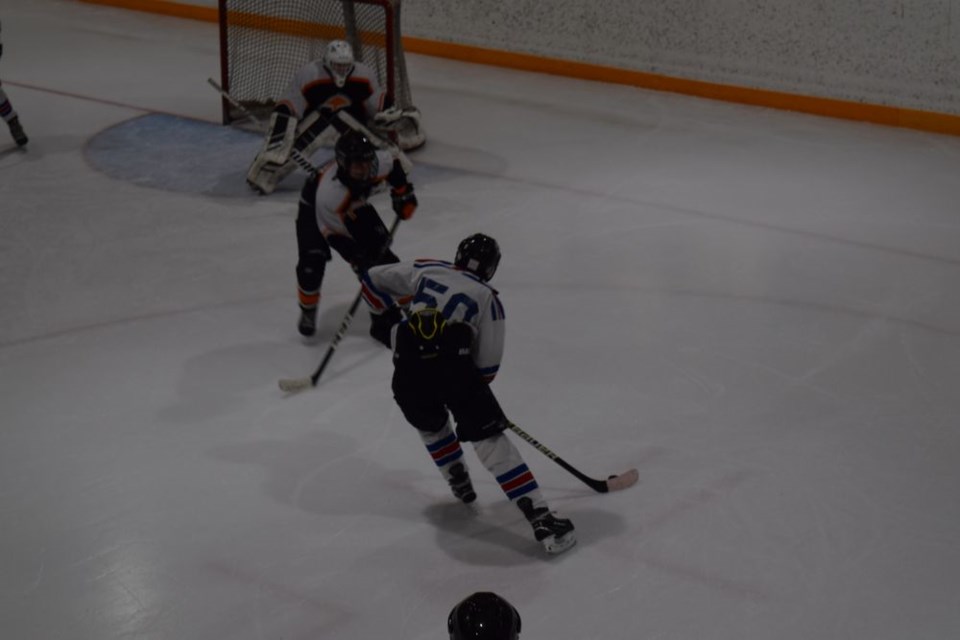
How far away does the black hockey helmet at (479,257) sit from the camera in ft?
10.0

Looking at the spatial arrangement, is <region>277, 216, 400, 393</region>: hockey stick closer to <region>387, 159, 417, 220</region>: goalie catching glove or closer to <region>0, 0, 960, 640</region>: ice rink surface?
<region>0, 0, 960, 640</region>: ice rink surface

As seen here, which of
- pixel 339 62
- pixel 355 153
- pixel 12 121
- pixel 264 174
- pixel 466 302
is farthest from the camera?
pixel 12 121

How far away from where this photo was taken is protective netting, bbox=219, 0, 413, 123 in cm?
663

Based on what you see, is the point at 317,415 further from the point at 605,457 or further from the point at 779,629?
the point at 779,629

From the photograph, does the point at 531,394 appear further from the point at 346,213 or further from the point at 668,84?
the point at 668,84

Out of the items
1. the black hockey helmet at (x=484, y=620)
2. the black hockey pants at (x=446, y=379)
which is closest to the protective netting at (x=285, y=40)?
the black hockey pants at (x=446, y=379)

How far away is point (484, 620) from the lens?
1.40m

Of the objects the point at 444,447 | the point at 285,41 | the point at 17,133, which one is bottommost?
the point at 17,133

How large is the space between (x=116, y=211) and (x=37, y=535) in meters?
2.63

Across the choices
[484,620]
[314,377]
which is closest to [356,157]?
[314,377]

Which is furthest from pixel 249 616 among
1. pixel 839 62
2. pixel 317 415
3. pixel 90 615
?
pixel 839 62

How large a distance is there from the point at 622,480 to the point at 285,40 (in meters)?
4.04

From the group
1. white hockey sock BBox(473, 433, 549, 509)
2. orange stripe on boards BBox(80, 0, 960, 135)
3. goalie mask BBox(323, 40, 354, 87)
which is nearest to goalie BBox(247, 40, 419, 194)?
goalie mask BBox(323, 40, 354, 87)

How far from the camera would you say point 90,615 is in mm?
2951
